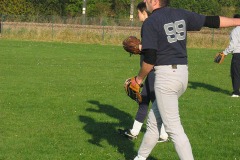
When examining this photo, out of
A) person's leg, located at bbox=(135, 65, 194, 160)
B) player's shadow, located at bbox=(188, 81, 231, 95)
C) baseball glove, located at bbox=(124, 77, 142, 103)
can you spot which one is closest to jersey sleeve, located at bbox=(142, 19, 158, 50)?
person's leg, located at bbox=(135, 65, 194, 160)

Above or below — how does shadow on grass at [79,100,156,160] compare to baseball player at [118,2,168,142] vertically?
below

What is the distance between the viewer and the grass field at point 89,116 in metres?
7.89

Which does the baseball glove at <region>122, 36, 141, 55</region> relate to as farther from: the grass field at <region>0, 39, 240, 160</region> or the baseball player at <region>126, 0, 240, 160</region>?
the grass field at <region>0, 39, 240, 160</region>

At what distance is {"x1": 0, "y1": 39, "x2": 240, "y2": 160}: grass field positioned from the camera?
7891 mm

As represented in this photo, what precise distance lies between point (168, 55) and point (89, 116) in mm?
5086

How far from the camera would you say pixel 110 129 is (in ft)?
30.9

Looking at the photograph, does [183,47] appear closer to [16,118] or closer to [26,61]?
[16,118]

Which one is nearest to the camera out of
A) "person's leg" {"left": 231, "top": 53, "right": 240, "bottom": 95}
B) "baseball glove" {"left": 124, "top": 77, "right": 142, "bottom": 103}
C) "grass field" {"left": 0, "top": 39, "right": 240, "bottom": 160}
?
"baseball glove" {"left": 124, "top": 77, "right": 142, "bottom": 103}

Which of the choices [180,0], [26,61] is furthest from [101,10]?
[26,61]

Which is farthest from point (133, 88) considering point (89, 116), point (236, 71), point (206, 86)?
point (206, 86)

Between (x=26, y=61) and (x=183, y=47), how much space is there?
58.3 ft

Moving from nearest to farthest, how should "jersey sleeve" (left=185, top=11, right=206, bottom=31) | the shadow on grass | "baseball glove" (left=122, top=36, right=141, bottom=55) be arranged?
"jersey sleeve" (left=185, top=11, right=206, bottom=31) < "baseball glove" (left=122, top=36, right=141, bottom=55) < the shadow on grass

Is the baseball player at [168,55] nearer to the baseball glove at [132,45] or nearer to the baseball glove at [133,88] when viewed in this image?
the baseball glove at [133,88]

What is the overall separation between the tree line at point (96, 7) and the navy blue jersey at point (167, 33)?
188 ft
